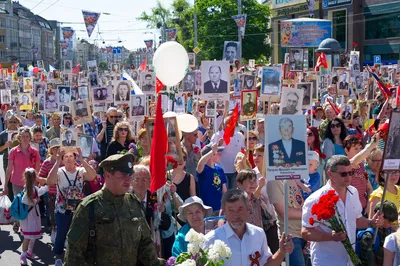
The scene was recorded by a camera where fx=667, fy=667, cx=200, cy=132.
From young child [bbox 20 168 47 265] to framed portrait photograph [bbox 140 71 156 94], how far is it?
18.2 feet

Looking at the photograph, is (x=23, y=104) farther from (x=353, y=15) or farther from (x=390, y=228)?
(x=353, y=15)

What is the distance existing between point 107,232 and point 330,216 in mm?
1653

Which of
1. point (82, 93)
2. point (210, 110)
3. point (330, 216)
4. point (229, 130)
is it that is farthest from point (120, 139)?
point (82, 93)

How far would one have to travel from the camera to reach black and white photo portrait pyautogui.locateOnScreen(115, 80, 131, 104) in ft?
42.0

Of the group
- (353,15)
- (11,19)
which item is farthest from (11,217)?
(11,19)

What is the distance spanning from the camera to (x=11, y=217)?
9.18m

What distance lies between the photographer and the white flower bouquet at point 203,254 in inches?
163

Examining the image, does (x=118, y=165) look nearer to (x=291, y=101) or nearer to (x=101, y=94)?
(x=291, y=101)

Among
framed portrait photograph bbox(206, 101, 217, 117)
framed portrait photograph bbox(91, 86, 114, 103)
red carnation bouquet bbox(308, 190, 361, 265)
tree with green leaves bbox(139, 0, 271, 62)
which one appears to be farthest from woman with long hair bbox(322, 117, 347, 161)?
tree with green leaves bbox(139, 0, 271, 62)

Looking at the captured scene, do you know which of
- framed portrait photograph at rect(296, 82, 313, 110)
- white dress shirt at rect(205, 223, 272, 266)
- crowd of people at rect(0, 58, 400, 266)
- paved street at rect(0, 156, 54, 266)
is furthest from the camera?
framed portrait photograph at rect(296, 82, 313, 110)

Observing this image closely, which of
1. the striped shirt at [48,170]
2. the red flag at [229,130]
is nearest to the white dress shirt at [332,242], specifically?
the red flag at [229,130]

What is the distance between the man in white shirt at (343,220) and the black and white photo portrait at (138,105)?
6.57 metres

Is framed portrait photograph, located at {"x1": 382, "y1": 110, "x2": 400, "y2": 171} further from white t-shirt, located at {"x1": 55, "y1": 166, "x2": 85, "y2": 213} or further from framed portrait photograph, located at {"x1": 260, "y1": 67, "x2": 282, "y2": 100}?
framed portrait photograph, located at {"x1": 260, "y1": 67, "x2": 282, "y2": 100}

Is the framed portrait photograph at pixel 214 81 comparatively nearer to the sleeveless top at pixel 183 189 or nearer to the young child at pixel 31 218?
the young child at pixel 31 218
